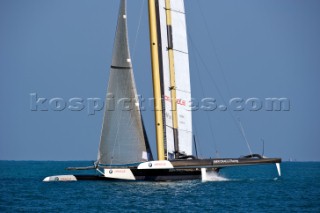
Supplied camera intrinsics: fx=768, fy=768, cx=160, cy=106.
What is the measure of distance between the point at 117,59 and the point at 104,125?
12.3 ft

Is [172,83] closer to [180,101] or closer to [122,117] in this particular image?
[180,101]

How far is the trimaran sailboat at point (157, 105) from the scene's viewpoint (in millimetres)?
41781

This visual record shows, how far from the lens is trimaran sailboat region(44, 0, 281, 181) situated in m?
41.8

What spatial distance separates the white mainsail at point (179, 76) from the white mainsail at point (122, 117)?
64.8 inches

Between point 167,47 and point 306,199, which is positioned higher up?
point 167,47

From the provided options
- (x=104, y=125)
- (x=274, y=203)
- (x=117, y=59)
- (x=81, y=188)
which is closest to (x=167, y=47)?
(x=117, y=59)

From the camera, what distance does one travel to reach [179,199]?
35594 mm

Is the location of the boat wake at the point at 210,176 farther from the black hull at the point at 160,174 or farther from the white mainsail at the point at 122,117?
the white mainsail at the point at 122,117

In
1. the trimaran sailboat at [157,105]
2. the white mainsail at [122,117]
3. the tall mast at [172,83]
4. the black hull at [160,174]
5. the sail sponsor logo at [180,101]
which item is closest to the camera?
the black hull at [160,174]

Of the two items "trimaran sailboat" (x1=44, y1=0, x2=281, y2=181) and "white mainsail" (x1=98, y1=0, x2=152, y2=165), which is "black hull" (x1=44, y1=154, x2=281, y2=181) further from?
"white mainsail" (x1=98, y1=0, x2=152, y2=165)

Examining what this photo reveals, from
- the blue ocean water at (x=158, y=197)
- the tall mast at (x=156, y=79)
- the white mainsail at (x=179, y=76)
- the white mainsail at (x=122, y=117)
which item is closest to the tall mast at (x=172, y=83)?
the white mainsail at (x=179, y=76)

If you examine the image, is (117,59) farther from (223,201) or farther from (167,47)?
(223,201)

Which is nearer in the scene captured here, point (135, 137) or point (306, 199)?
point (306, 199)

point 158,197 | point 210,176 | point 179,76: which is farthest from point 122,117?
point 158,197
